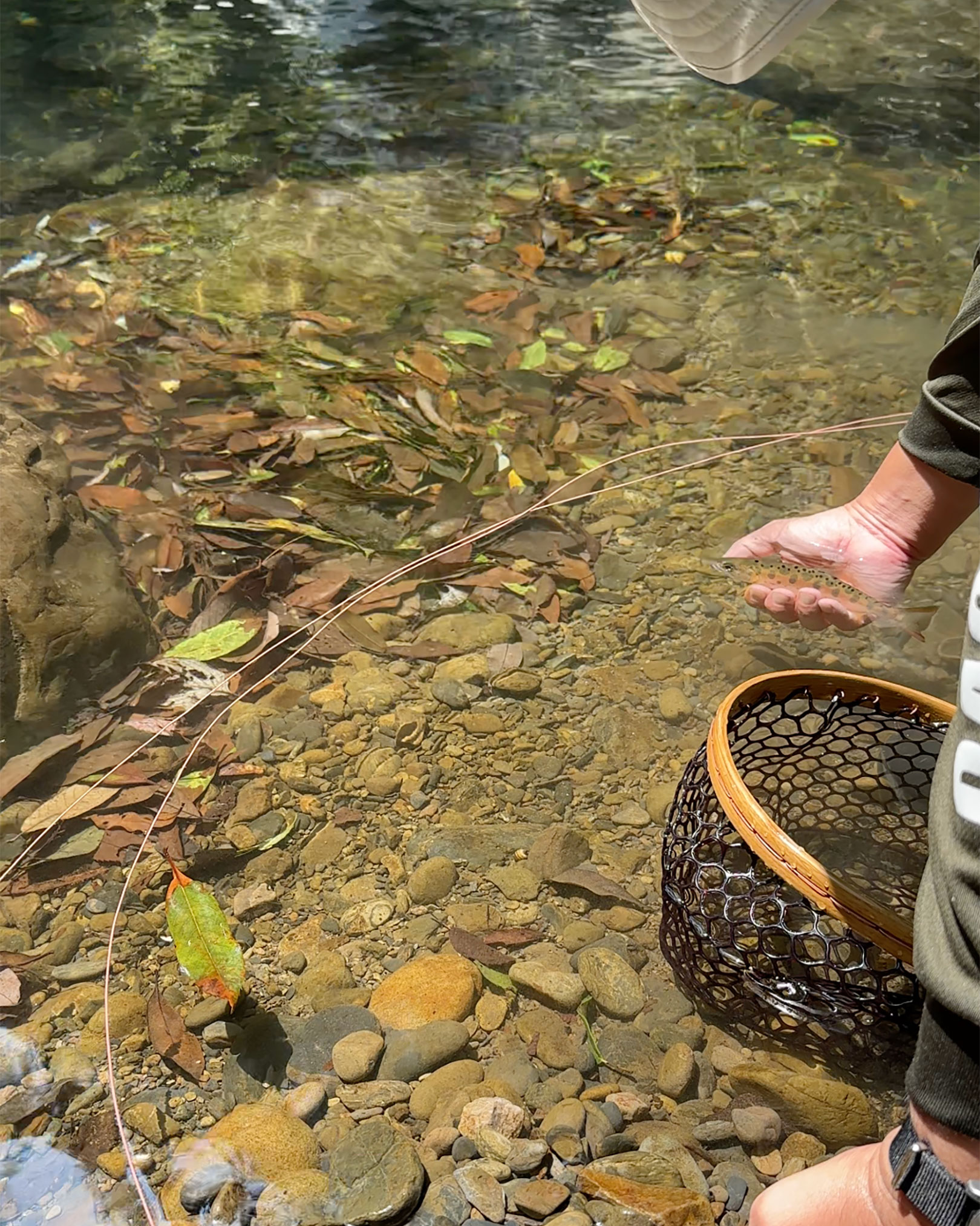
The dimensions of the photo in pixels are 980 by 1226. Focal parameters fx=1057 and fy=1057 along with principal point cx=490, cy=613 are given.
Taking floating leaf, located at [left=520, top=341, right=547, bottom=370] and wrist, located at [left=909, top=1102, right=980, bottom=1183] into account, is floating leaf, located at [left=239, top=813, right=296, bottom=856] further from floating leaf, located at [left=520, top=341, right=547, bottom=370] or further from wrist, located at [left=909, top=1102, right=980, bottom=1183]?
floating leaf, located at [left=520, top=341, right=547, bottom=370]

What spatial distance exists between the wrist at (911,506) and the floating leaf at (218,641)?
3.88 feet

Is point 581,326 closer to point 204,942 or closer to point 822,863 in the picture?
point 822,863

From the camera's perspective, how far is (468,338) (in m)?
2.97

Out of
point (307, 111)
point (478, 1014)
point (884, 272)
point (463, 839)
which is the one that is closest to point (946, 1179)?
point (478, 1014)

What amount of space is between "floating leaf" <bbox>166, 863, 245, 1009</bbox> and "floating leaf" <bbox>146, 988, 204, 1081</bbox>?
0.06 m

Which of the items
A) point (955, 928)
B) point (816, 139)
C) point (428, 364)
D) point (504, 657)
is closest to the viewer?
point (955, 928)

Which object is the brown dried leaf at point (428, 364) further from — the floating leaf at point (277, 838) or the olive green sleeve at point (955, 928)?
the olive green sleeve at point (955, 928)

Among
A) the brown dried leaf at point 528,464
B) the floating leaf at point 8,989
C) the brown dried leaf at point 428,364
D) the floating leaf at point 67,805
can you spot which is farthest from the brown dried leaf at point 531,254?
the floating leaf at point 8,989

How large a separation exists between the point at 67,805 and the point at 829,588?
1399 mm

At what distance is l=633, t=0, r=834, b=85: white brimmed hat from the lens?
1.10 metres

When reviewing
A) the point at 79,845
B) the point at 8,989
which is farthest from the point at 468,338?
the point at 8,989

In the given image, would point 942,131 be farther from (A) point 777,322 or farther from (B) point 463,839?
(B) point 463,839

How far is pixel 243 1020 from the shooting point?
1.53 m

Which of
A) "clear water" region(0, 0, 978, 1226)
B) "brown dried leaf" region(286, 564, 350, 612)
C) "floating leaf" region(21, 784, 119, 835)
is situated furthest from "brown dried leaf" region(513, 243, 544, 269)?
"floating leaf" region(21, 784, 119, 835)
